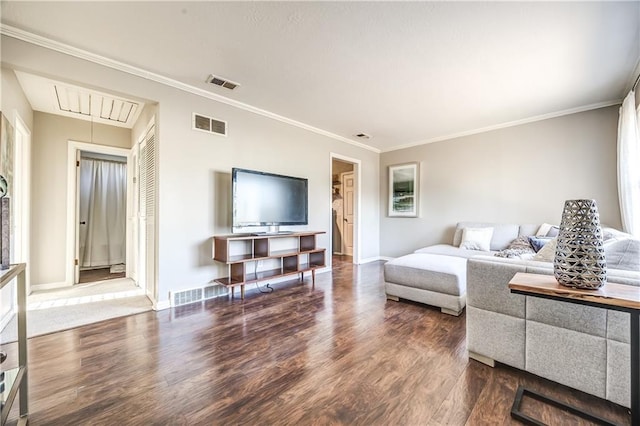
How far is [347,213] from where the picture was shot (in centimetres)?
643

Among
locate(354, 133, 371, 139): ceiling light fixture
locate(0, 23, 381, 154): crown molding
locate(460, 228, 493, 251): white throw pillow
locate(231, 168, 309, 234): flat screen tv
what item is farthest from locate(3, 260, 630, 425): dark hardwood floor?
locate(354, 133, 371, 139): ceiling light fixture

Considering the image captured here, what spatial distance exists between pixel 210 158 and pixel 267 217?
101 cm

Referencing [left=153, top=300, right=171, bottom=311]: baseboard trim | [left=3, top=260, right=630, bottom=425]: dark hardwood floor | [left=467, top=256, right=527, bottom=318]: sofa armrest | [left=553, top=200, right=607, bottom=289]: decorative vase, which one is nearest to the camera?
[left=553, top=200, right=607, bottom=289]: decorative vase

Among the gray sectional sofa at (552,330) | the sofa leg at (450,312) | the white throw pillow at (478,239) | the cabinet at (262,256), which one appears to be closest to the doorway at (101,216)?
the cabinet at (262,256)

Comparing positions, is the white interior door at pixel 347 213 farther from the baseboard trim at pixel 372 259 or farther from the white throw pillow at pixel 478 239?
the white throw pillow at pixel 478 239

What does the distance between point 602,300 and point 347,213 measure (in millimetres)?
5404

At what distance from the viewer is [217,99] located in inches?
126

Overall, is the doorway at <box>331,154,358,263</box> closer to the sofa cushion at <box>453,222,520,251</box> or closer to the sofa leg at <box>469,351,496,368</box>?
the sofa cushion at <box>453,222,520,251</box>

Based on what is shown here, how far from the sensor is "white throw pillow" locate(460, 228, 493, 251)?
3.98 metres

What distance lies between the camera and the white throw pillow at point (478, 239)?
13.1 ft

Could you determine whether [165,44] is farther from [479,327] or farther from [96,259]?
[96,259]

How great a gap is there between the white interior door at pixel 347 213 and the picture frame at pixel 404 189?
1.05 meters

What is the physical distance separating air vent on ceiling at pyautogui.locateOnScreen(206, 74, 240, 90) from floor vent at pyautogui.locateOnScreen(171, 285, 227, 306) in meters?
2.36

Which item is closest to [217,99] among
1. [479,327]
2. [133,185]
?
[133,185]
